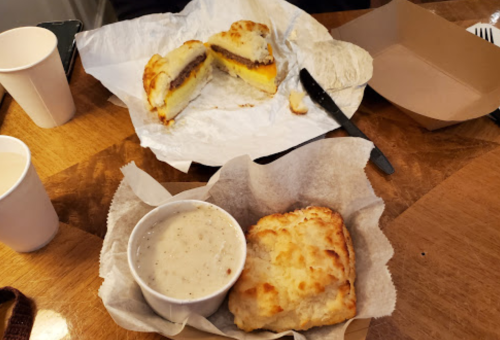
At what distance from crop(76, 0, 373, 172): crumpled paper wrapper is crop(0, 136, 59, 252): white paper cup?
1.24ft

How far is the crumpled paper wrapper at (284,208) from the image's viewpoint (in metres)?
0.86

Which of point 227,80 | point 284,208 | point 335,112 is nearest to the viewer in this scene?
point 284,208

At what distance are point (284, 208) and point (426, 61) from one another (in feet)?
3.51

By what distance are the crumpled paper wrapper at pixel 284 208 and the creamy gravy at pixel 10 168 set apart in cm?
23

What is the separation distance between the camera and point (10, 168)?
3.22 ft

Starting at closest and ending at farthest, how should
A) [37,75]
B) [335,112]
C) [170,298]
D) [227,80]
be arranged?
[170,298], [37,75], [335,112], [227,80]

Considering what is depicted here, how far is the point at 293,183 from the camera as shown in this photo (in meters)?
1.08

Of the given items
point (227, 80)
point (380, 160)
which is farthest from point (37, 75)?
point (380, 160)

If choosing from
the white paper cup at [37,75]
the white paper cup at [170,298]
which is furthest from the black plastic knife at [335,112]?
the white paper cup at [37,75]

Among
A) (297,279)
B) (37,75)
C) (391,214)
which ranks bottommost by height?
(391,214)

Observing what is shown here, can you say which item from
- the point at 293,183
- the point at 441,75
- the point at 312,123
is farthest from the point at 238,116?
the point at 441,75

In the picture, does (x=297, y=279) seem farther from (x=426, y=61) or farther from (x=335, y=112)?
(x=426, y=61)

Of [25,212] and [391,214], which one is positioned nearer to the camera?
[25,212]

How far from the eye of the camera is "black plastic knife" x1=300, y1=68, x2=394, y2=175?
50.5 inches
